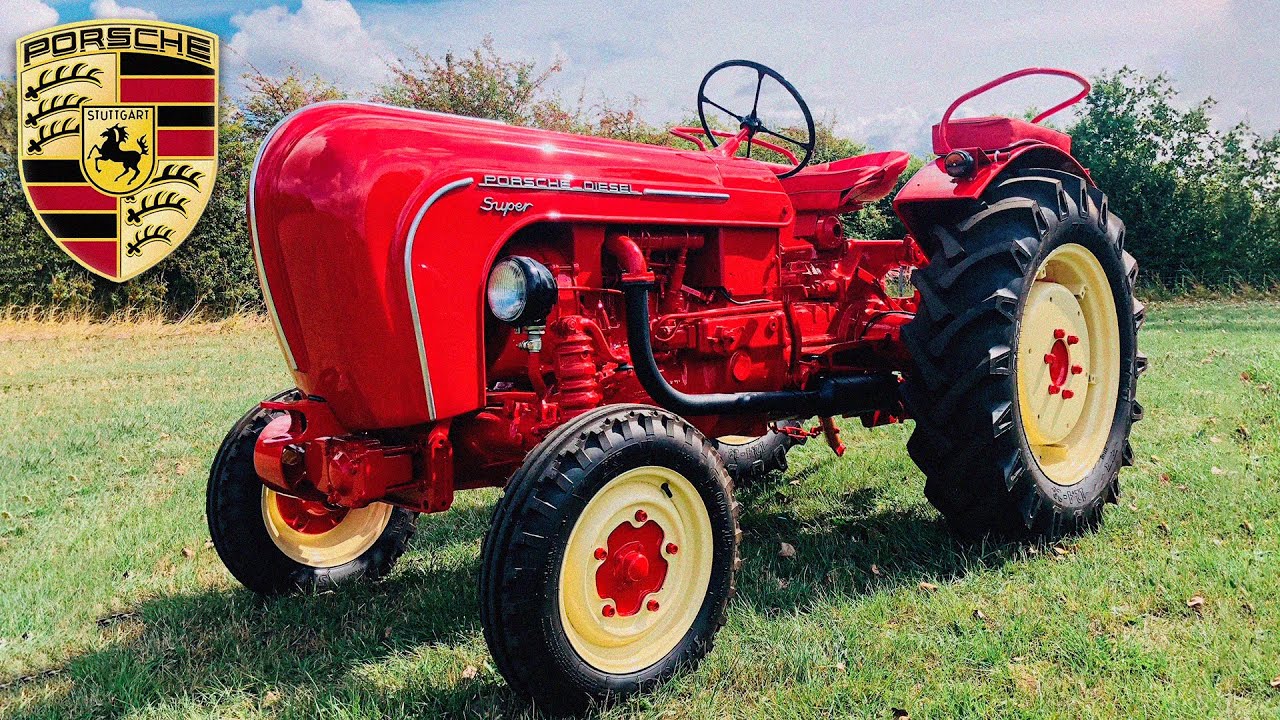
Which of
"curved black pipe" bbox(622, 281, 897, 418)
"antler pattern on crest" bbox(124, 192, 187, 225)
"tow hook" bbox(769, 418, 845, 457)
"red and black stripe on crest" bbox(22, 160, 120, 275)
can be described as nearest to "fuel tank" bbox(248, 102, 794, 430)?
"curved black pipe" bbox(622, 281, 897, 418)

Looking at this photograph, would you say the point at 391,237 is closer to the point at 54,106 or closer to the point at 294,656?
the point at 294,656

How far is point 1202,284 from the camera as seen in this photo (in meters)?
17.0

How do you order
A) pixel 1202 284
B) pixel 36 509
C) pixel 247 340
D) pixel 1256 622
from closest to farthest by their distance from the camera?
pixel 1256 622
pixel 36 509
pixel 247 340
pixel 1202 284

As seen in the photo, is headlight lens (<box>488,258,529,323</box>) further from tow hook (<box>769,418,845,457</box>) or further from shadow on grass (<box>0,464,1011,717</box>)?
tow hook (<box>769,418,845,457</box>)

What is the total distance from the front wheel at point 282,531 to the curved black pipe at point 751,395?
1383mm

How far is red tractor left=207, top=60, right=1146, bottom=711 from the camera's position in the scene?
266 cm

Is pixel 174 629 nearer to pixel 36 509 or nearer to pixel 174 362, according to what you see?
pixel 36 509

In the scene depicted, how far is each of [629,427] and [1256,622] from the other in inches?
85.8

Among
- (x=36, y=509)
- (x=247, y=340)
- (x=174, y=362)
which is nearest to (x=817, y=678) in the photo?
(x=36, y=509)

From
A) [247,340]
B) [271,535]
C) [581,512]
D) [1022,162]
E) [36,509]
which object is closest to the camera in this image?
[581,512]

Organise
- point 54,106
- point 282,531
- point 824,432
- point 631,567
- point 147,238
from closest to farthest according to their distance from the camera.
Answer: point 631,567, point 282,531, point 824,432, point 54,106, point 147,238

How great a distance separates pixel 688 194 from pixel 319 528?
2002 mm

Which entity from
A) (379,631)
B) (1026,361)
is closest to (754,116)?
(1026,361)

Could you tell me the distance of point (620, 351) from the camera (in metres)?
3.30
